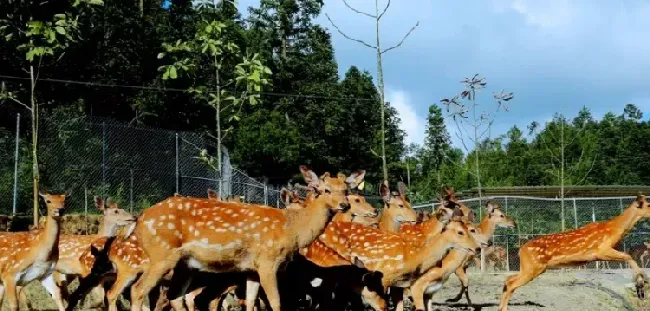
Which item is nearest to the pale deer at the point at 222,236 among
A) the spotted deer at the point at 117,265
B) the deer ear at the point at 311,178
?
the deer ear at the point at 311,178

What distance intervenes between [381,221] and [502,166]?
150 feet

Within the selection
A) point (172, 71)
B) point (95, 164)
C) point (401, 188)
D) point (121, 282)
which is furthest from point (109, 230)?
point (401, 188)

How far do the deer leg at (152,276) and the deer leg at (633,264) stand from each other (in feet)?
24.5

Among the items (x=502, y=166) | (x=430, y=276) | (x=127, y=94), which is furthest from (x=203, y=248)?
(x=502, y=166)

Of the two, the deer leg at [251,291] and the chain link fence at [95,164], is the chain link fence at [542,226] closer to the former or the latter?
the chain link fence at [95,164]

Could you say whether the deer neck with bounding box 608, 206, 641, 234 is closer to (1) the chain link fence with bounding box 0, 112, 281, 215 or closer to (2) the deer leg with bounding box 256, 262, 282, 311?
(1) the chain link fence with bounding box 0, 112, 281, 215

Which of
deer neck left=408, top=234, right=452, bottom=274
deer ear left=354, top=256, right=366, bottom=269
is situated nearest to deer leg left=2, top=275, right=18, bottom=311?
deer ear left=354, top=256, right=366, bottom=269

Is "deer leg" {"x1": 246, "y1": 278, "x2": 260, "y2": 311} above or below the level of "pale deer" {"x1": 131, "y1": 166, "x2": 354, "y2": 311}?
below

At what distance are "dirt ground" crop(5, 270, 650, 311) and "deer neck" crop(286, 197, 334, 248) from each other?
405cm

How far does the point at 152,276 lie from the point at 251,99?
7131mm

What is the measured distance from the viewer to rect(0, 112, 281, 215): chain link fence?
17.6 metres

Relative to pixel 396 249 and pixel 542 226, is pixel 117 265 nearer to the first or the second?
pixel 396 249

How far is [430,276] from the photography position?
41.0 ft

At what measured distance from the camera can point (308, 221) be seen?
1095 cm
